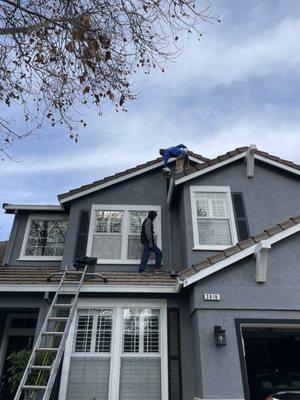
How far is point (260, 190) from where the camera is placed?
9.52 meters

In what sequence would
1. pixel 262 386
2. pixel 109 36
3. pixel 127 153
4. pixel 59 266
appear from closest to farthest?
pixel 109 36 → pixel 262 386 → pixel 59 266 → pixel 127 153

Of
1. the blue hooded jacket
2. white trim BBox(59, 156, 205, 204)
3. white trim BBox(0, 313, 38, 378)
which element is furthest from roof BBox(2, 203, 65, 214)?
the blue hooded jacket

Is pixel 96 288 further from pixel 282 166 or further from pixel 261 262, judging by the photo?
pixel 282 166

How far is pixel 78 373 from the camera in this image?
23.6 feet

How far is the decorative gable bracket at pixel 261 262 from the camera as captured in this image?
275 inches

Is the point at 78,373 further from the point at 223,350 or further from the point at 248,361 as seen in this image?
the point at 248,361

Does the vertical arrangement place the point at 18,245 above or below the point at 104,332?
above

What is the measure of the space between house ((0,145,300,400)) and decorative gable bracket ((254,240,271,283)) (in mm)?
24

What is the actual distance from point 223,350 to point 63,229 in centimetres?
608

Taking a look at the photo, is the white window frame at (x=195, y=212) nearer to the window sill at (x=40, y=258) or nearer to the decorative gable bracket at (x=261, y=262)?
the decorative gable bracket at (x=261, y=262)

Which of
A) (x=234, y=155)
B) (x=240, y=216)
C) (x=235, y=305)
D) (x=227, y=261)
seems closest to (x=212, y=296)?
(x=235, y=305)

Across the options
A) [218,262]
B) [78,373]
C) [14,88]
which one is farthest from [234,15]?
[78,373]

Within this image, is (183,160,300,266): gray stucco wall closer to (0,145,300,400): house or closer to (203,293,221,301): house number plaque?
(0,145,300,400): house

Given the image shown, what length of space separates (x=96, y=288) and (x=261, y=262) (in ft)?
11.8
